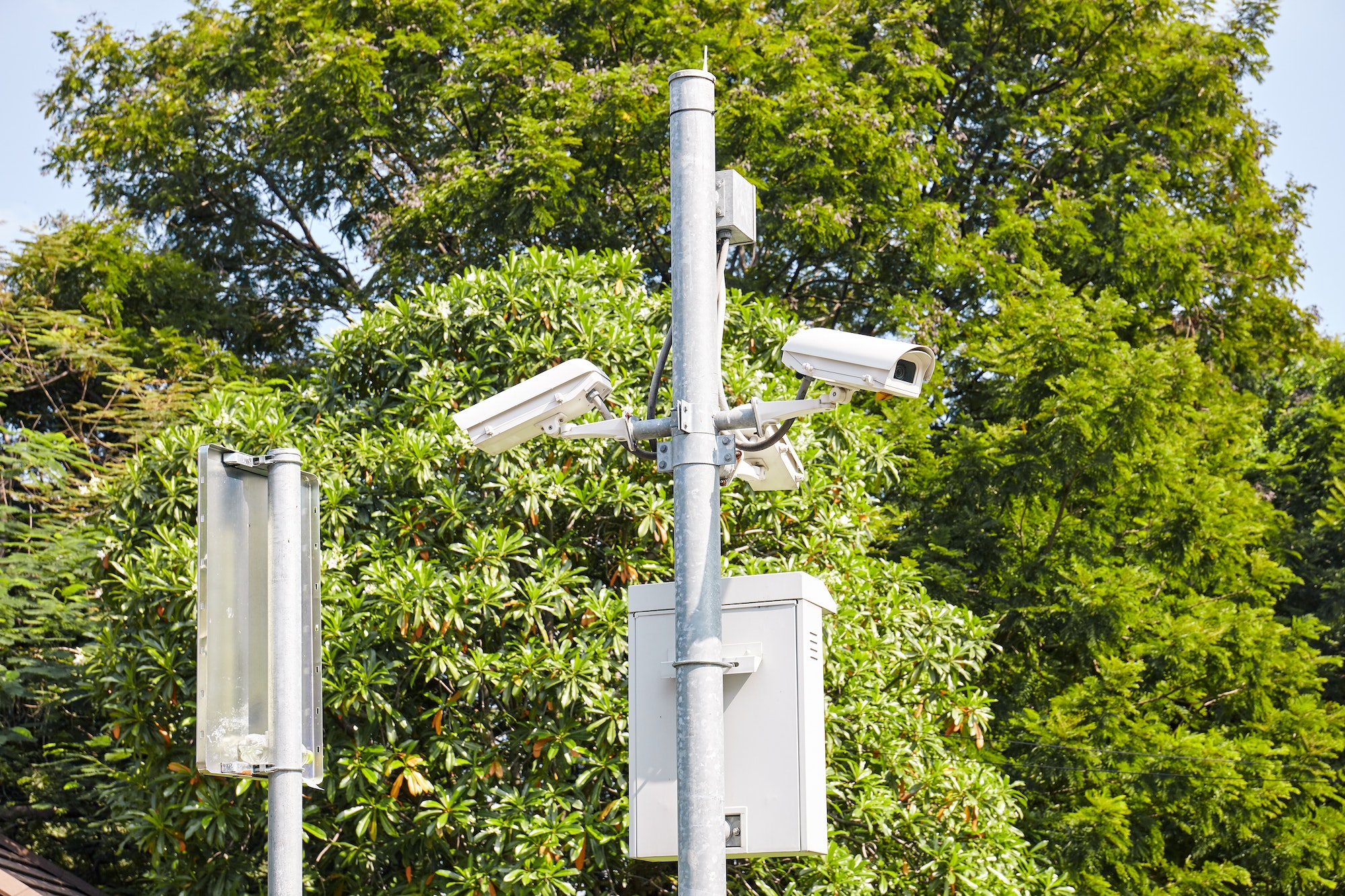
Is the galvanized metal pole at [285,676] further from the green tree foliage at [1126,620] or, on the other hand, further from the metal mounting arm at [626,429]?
the green tree foliage at [1126,620]

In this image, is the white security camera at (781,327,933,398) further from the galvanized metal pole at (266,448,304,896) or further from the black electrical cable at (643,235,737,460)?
the galvanized metal pole at (266,448,304,896)

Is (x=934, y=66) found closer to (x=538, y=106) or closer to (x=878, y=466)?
(x=538, y=106)

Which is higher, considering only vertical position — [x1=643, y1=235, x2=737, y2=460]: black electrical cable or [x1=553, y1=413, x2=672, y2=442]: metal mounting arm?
[x1=643, y1=235, x2=737, y2=460]: black electrical cable

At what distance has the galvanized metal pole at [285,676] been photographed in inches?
127

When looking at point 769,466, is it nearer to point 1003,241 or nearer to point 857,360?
point 857,360

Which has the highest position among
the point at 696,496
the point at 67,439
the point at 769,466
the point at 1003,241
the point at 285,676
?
the point at 1003,241

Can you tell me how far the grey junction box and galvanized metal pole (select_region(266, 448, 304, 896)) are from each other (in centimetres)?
140

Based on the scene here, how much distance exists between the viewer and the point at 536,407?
4969 mm

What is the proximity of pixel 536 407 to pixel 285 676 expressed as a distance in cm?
184

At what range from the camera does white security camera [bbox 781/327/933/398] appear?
4312mm

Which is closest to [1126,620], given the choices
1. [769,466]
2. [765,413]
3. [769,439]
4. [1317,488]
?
[1317,488]

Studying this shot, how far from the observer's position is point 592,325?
10055mm

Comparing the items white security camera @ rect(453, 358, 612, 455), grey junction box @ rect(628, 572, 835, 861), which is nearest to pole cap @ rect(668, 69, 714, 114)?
white security camera @ rect(453, 358, 612, 455)

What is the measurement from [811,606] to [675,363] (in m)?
0.87
